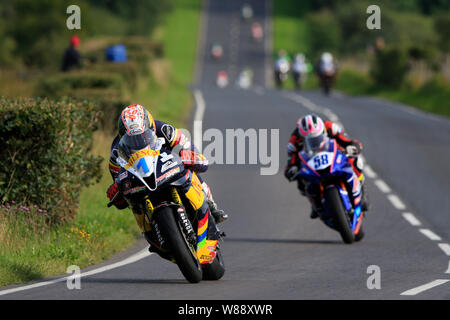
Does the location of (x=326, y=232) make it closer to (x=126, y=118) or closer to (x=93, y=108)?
(x=93, y=108)

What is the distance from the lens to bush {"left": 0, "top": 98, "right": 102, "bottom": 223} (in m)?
12.9

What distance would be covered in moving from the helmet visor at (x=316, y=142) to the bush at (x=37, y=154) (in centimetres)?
305

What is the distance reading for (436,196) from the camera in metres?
19.8

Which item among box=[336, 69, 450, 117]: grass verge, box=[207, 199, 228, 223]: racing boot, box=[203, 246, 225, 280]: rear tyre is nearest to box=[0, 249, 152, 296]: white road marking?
box=[203, 246, 225, 280]: rear tyre

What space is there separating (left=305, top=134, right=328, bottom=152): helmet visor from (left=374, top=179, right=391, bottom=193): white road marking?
6029mm

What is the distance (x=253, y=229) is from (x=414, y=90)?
28.0m

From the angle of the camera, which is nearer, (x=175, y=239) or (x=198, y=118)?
(x=175, y=239)

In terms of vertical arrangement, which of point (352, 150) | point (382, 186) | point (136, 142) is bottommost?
point (382, 186)

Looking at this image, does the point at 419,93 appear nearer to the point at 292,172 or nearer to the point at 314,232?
the point at 314,232

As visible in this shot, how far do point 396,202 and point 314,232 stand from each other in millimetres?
3715

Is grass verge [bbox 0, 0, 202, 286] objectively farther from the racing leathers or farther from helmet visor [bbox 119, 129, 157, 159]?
helmet visor [bbox 119, 129, 157, 159]

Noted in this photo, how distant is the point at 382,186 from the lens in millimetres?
20781

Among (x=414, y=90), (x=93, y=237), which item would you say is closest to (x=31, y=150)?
(x=93, y=237)

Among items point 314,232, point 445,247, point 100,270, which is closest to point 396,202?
point 314,232
